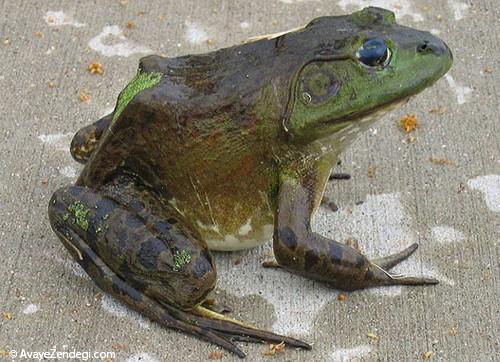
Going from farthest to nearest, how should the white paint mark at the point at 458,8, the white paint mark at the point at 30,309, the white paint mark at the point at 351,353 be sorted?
1. the white paint mark at the point at 458,8
2. the white paint mark at the point at 30,309
3. the white paint mark at the point at 351,353

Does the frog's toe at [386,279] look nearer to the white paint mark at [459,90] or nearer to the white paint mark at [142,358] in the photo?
the white paint mark at [142,358]

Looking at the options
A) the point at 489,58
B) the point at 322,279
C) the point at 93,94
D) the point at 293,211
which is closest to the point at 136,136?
the point at 293,211

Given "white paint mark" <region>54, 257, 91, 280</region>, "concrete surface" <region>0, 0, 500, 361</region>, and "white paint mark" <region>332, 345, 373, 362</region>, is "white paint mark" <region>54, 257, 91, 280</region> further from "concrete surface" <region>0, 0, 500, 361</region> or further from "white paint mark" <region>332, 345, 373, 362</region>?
"white paint mark" <region>332, 345, 373, 362</region>

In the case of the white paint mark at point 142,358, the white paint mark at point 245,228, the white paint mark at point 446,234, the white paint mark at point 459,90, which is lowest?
the white paint mark at point 446,234

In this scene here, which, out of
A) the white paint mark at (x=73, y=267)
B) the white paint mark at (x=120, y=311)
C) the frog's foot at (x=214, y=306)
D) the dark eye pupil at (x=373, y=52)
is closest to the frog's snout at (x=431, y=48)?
the dark eye pupil at (x=373, y=52)

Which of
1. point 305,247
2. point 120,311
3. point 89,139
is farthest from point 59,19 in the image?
point 305,247

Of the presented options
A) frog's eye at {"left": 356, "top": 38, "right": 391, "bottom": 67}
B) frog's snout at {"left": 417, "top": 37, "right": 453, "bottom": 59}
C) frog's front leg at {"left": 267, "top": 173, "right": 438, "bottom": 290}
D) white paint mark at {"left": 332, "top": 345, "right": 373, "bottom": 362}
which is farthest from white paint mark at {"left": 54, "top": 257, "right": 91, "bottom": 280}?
frog's snout at {"left": 417, "top": 37, "right": 453, "bottom": 59}
